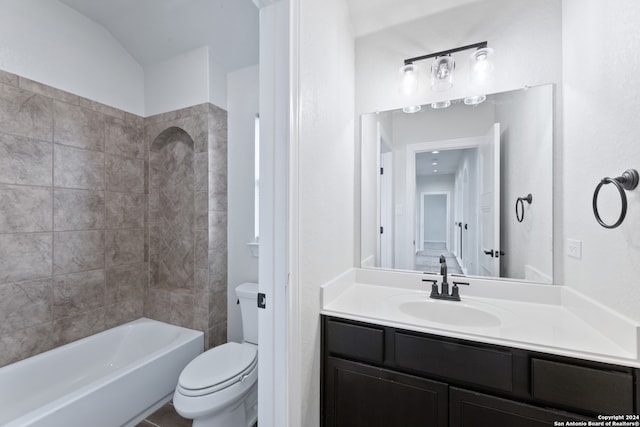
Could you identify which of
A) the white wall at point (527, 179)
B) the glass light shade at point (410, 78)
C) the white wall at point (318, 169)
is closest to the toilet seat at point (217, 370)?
the white wall at point (318, 169)

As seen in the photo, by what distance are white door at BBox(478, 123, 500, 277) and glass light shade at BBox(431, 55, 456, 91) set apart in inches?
14.8

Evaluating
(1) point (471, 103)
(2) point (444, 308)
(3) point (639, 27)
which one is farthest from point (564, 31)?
(2) point (444, 308)

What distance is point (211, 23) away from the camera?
184 centimetres

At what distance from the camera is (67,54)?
5.91ft

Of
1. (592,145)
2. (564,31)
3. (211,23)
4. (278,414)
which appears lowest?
(278,414)

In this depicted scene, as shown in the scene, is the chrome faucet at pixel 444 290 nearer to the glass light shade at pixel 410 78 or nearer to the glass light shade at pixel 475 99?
the glass light shade at pixel 475 99

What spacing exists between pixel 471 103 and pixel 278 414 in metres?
1.84

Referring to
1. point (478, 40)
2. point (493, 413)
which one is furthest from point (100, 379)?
point (478, 40)

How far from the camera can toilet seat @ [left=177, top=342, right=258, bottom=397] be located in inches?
52.1

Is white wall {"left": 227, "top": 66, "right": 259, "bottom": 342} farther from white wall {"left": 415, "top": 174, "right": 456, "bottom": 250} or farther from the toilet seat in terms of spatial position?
white wall {"left": 415, "top": 174, "right": 456, "bottom": 250}

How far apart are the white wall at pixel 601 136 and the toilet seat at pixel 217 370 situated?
1725 mm

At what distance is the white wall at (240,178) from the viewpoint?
7.00ft

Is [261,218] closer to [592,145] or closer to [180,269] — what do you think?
[592,145]

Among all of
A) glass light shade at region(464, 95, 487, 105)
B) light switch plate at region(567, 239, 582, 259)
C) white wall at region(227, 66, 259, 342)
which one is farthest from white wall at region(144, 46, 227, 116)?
light switch plate at region(567, 239, 582, 259)
